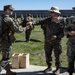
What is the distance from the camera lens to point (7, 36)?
362 inches

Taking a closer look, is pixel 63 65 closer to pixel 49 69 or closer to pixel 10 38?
pixel 49 69

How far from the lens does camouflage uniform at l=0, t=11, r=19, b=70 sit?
29.4 feet

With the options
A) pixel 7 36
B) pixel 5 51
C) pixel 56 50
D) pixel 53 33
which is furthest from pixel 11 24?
pixel 56 50

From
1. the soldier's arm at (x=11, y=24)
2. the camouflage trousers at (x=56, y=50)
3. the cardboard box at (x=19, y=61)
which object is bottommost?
the cardboard box at (x=19, y=61)

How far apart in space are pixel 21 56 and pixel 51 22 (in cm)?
181

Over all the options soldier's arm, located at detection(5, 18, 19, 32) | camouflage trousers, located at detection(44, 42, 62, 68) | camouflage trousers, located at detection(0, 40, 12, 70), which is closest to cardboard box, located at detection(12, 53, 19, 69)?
camouflage trousers, located at detection(44, 42, 62, 68)

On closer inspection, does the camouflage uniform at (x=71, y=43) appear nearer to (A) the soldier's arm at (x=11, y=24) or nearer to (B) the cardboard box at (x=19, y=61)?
(A) the soldier's arm at (x=11, y=24)

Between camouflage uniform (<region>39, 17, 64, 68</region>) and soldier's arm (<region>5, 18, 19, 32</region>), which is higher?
soldier's arm (<region>5, 18, 19, 32</region>)

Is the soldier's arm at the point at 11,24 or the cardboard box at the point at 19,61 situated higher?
the soldier's arm at the point at 11,24

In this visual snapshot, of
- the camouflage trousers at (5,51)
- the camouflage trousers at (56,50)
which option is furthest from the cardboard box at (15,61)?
the camouflage trousers at (5,51)

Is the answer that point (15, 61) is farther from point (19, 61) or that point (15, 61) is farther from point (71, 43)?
point (71, 43)

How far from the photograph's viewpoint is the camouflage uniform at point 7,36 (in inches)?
352

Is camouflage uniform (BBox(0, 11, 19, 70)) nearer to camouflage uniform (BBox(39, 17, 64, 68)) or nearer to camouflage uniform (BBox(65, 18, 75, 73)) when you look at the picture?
camouflage uniform (BBox(39, 17, 64, 68))

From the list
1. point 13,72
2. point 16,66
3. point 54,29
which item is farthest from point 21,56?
point 54,29
